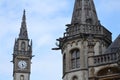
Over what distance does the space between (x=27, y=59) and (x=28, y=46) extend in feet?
15.5

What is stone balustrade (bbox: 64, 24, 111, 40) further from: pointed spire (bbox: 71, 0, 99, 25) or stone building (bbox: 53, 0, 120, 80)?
pointed spire (bbox: 71, 0, 99, 25)

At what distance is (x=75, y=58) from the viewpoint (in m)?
53.0

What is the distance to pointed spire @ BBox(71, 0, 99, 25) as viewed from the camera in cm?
5489

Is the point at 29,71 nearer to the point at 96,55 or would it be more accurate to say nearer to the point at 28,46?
the point at 28,46

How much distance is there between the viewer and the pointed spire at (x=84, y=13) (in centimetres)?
5489

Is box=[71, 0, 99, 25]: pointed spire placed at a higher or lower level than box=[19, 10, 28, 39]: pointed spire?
lower

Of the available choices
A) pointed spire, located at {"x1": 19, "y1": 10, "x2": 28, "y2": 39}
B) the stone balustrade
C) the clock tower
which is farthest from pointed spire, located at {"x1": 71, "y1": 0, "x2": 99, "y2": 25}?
pointed spire, located at {"x1": 19, "y1": 10, "x2": 28, "y2": 39}

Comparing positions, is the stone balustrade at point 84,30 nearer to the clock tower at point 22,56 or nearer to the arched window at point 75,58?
the arched window at point 75,58

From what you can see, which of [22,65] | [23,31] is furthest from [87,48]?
[23,31]

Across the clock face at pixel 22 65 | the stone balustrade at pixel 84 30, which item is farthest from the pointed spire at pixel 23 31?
the stone balustrade at pixel 84 30

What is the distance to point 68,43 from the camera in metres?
53.7

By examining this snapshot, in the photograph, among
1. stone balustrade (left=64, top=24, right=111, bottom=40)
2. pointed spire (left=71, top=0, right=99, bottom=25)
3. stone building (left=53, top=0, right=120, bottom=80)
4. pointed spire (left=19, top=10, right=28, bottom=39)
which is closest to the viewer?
stone building (left=53, top=0, right=120, bottom=80)

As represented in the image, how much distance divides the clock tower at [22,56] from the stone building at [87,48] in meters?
56.7

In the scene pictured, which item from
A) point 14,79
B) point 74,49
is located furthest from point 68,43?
point 14,79
